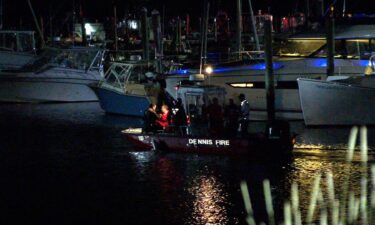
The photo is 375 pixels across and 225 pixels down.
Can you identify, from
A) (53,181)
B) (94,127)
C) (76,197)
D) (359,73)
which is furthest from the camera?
(94,127)

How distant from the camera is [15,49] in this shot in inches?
1761

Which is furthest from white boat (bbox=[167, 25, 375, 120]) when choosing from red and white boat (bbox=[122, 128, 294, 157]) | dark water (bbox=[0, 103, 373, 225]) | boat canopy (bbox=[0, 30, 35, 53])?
boat canopy (bbox=[0, 30, 35, 53])

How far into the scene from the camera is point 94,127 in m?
32.2

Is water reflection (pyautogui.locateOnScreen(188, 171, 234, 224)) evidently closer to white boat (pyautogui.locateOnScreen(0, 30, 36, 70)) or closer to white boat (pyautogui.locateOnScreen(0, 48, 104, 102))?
white boat (pyautogui.locateOnScreen(0, 48, 104, 102))

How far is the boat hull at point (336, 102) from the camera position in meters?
27.6

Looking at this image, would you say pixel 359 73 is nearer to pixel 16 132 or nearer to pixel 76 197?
pixel 16 132

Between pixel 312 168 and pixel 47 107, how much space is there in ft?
70.5

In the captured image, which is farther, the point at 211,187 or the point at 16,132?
the point at 16,132

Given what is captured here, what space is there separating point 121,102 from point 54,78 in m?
7.33

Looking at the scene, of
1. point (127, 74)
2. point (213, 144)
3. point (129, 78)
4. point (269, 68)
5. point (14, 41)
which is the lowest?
point (213, 144)

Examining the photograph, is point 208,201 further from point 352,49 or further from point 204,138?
point 352,49

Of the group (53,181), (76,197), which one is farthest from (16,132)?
(76,197)

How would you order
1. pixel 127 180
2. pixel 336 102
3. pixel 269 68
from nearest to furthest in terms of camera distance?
pixel 127 180 → pixel 269 68 → pixel 336 102

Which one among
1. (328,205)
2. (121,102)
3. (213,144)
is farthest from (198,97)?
(121,102)
